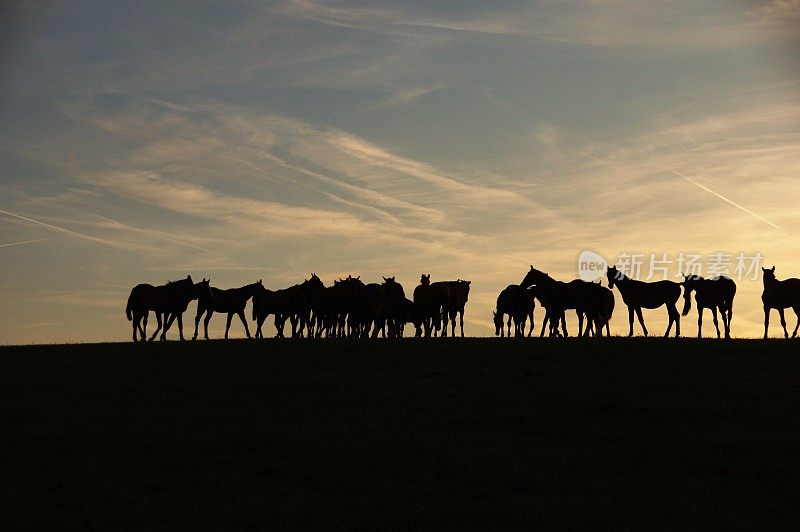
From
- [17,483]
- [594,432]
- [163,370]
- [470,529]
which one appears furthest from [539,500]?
[163,370]

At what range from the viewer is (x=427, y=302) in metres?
46.4

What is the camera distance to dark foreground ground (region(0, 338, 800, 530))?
571 inches

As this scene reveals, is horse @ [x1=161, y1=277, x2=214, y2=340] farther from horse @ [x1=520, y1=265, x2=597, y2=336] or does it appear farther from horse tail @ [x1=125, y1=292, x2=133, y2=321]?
horse @ [x1=520, y1=265, x2=597, y2=336]

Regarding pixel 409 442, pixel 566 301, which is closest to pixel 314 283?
pixel 566 301

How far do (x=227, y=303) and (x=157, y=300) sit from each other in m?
4.15

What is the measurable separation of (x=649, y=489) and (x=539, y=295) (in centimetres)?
2851

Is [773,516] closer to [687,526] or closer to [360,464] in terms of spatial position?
[687,526]

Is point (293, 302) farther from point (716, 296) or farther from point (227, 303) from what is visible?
point (716, 296)

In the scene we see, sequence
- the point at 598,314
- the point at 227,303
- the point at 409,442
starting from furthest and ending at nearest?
1. the point at 227,303
2. the point at 598,314
3. the point at 409,442

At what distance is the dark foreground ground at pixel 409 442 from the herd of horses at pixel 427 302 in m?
11.5

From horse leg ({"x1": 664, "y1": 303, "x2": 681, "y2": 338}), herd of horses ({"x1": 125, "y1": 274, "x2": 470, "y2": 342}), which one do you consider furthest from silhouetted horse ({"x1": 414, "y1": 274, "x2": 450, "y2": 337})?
horse leg ({"x1": 664, "y1": 303, "x2": 681, "y2": 338})

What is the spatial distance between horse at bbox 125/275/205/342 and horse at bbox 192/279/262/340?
113 cm

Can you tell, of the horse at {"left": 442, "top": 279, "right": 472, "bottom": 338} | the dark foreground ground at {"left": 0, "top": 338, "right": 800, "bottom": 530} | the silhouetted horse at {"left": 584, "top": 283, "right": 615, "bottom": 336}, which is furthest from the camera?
the horse at {"left": 442, "top": 279, "right": 472, "bottom": 338}

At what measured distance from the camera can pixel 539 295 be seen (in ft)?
144
